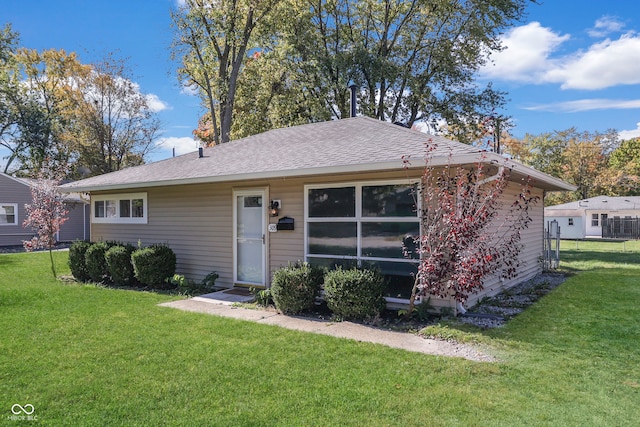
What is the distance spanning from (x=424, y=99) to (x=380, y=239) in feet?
45.0

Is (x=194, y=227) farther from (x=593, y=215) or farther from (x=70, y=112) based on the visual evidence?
(x=593, y=215)

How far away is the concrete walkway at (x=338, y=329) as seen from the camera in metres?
4.40

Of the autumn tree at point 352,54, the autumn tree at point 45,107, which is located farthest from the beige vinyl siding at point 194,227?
the autumn tree at point 45,107

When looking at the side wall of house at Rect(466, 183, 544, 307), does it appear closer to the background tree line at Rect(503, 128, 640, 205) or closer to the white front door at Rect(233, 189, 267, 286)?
the white front door at Rect(233, 189, 267, 286)

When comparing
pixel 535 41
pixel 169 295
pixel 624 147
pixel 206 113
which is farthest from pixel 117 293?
pixel 624 147

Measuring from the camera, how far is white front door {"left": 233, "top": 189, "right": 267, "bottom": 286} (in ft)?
25.3

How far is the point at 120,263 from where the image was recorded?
859 centimetres

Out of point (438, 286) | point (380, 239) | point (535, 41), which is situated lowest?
point (438, 286)

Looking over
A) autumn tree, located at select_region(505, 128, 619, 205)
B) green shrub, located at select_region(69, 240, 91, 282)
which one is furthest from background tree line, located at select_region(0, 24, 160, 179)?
autumn tree, located at select_region(505, 128, 619, 205)

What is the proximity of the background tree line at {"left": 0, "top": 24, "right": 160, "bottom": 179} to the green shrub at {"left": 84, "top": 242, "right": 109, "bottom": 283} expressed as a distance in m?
17.1

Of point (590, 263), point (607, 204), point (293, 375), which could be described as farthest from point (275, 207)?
point (607, 204)

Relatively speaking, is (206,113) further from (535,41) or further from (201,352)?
(201,352)

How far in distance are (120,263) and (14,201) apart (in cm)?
1538

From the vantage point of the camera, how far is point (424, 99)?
18219mm
